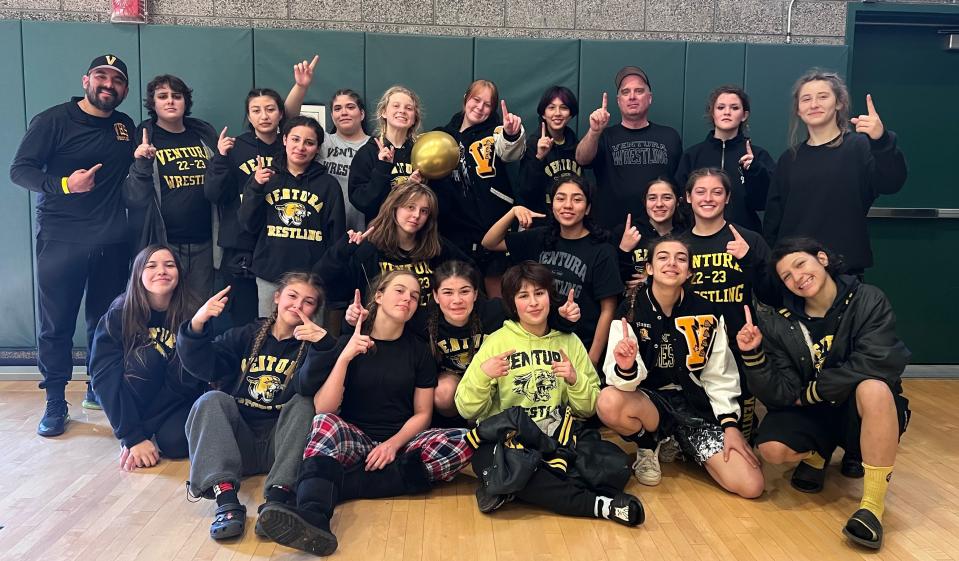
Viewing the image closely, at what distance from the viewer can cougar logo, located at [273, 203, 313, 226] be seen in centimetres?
393

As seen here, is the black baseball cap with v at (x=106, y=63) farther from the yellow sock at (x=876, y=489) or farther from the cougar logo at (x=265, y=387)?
the yellow sock at (x=876, y=489)

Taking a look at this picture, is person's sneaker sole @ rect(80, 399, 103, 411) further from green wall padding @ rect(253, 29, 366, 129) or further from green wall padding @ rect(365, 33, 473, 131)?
green wall padding @ rect(365, 33, 473, 131)

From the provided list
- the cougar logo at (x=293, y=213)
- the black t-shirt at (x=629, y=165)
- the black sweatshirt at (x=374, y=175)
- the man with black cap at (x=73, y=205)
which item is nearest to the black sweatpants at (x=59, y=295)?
the man with black cap at (x=73, y=205)

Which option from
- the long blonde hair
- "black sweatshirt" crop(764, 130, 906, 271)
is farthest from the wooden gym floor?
the long blonde hair

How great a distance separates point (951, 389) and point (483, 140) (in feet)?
11.5

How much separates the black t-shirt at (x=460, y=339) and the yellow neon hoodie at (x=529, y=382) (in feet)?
0.69

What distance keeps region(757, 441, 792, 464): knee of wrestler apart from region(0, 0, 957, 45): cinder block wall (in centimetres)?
291

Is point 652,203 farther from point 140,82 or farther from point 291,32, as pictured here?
point 140,82

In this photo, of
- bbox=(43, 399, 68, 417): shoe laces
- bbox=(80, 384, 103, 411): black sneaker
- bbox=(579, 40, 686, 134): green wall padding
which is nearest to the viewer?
bbox=(43, 399, 68, 417): shoe laces

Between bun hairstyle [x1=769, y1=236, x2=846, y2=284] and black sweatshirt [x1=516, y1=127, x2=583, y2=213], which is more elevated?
black sweatshirt [x1=516, y1=127, x2=583, y2=213]

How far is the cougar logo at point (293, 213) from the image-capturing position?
3.93 metres

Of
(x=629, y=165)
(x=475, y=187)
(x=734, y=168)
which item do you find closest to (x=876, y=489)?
(x=734, y=168)

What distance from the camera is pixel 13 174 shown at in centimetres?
411

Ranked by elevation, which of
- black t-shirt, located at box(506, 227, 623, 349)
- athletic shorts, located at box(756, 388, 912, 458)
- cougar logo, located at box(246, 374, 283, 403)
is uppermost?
black t-shirt, located at box(506, 227, 623, 349)
